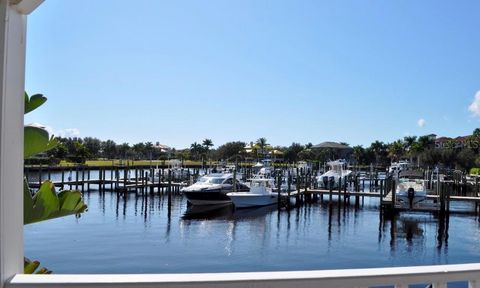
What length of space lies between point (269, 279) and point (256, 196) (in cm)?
3776

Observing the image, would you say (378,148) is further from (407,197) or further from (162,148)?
(407,197)

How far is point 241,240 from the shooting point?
87.9 ft

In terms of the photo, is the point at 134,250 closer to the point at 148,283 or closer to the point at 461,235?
the point at 461,235

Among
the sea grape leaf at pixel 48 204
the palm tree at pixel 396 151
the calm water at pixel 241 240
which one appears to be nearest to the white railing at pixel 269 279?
the sea grape leaf at pixel 48 204

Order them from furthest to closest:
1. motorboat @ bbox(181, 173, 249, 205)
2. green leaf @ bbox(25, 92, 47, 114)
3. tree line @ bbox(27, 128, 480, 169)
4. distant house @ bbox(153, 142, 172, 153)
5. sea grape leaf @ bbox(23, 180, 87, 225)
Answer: distant house @ bbox(153, 142, 172, 153), tree line @ bbox(27, 128, 480, 169), motorboat @ bbox(181, 173, 249, 205), green leaf @ bbox(25, 92, 47, 114), sea grape leaf @ bbox(23, 180, 87, 225)

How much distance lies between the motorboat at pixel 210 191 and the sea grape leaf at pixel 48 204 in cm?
3642

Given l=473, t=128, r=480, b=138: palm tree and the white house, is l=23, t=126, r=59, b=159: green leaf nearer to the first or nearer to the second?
the white house

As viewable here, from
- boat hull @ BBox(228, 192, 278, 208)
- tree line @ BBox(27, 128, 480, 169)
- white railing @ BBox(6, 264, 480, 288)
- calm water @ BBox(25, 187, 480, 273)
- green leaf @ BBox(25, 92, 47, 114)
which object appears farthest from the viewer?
tree line @ BBox(27, 128, 480, 169)

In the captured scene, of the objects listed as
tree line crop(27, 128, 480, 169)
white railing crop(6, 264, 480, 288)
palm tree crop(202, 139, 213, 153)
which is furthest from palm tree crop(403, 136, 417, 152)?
white railing crop(6, 264, 480, 288)

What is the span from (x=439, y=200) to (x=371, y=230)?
33.0 ft

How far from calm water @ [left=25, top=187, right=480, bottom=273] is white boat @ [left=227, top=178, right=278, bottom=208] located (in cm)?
90

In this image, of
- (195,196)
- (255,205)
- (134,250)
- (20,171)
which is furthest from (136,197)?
(20,171)

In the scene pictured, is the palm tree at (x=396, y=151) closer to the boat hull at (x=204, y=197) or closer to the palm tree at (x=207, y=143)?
the palm tree at (x=207, y=143)

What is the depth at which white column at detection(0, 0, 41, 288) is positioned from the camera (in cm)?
212
